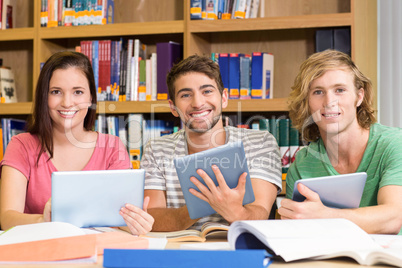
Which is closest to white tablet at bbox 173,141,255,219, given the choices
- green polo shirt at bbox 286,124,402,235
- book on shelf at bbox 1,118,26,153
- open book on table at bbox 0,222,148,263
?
open book on table at bbox 0,222,148,263

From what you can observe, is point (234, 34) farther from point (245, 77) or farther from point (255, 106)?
point (255, 106)

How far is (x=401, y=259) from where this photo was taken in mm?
817

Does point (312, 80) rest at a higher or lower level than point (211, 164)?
higher

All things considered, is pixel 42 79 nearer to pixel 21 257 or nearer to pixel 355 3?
pixel 21 257

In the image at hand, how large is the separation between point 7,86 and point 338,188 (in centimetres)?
241

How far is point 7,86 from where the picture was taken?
9.89 ft

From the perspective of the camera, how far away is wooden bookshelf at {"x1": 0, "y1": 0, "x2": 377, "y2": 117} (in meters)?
2.52

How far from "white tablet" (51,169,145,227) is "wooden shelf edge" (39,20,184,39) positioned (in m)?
1.50

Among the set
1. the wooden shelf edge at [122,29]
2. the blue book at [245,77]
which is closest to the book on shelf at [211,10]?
the wooden shelf edge at [122,29]

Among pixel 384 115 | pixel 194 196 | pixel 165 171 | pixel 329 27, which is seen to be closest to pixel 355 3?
pixel 329 27

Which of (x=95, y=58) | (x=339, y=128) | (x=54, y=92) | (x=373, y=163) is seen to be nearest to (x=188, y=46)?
(x=95, y=58)

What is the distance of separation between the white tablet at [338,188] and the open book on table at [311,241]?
18 centimetres

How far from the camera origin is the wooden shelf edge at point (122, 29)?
266 centimetres

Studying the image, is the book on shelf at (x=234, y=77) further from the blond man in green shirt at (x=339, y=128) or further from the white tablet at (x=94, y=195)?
the white tablet at (x=94, y=195)
